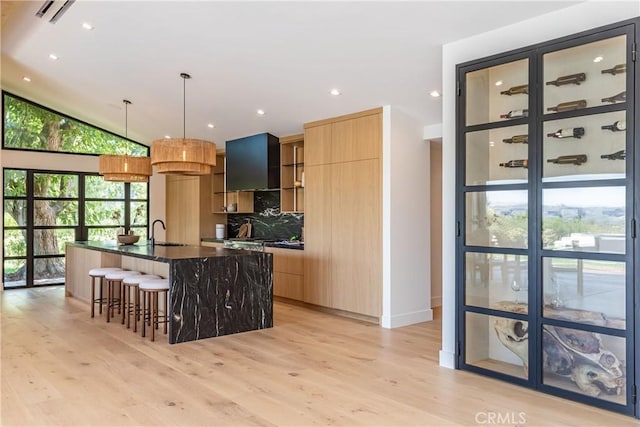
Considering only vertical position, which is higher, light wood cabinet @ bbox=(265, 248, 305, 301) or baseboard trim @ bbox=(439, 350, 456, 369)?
light wood cabinet @ bbox=(265, 248, 305, 301)

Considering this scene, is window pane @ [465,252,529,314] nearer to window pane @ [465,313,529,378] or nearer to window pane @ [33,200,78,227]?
window pane @ [465,313,529,378]

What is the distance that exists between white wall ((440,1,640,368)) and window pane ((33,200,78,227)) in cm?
743

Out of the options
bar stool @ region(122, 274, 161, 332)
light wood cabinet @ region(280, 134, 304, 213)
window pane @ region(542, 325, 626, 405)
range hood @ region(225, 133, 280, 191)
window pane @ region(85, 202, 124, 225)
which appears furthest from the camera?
window pane @ region(85, 202, 124, 225)

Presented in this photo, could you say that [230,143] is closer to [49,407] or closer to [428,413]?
[49,407]

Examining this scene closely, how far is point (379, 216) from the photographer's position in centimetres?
565

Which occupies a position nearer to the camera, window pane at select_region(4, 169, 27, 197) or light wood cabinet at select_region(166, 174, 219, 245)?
window pane at select_region(4, 169, 27, 197)

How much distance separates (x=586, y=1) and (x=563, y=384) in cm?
264

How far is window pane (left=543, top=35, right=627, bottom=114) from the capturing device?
124 inches

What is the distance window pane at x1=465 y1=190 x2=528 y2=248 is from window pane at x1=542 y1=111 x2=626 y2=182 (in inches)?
12.2

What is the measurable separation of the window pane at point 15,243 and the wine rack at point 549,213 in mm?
7762

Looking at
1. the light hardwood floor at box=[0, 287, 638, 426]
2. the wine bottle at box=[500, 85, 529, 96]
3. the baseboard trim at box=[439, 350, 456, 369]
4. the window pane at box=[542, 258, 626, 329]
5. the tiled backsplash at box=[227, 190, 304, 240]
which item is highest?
the wine bottle at box=[500, 85, 529, 96]

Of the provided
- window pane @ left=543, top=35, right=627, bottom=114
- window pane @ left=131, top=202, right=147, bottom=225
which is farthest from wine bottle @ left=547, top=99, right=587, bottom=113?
window pane @ left=131, top=202, right=147, bottom=225

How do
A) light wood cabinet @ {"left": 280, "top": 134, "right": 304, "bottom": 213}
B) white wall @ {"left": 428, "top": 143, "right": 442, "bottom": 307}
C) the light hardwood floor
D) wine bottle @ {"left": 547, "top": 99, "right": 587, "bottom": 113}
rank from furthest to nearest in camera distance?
light wood cabinet @ {"left": 280, "top": 134, "right": 304, "bottom": 213}, white wall @ {"left": 428, "top": 143, "right": 442, "bottom": 307}, wine bottle @ {"left": 547, "top": 99, "right": 587, "bottom": 113}, the light hardwood floor

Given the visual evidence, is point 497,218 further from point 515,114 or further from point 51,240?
point 51,240
